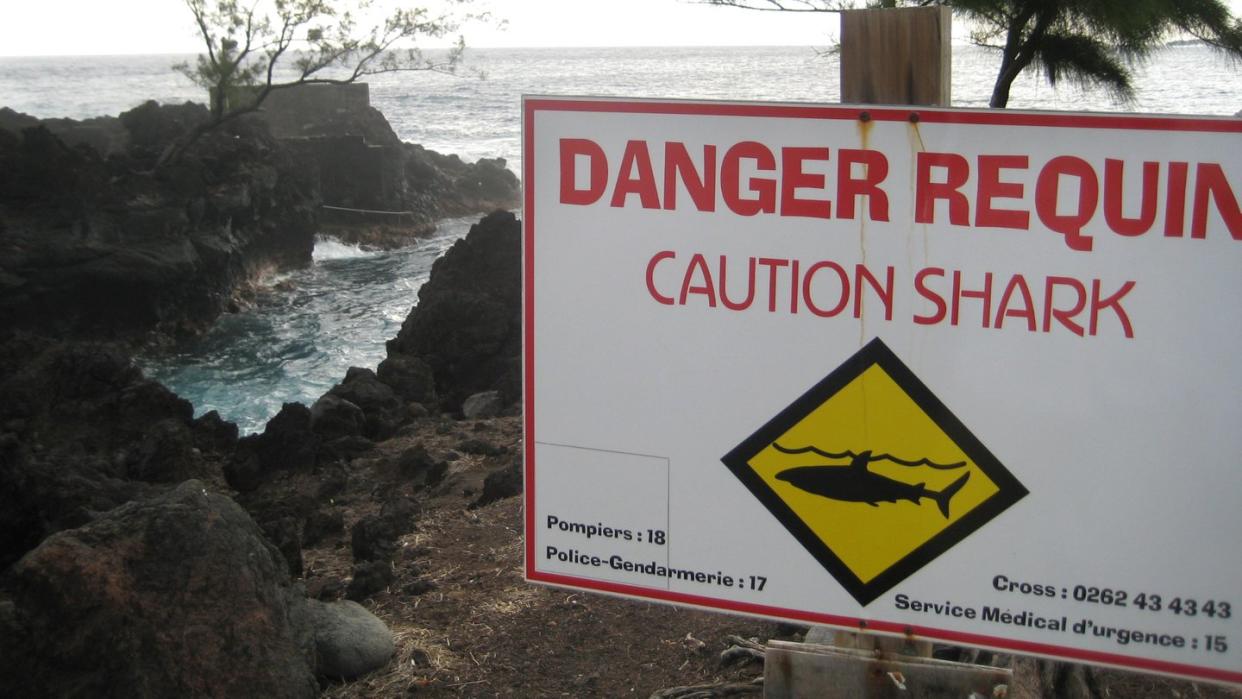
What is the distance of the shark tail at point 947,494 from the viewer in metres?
1.96

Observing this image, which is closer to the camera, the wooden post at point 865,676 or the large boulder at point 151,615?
the wooden post at point 865,676

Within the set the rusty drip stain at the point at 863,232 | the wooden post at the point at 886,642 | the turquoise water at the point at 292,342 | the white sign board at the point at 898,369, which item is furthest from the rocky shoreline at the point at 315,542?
the turquoise water at the point at 292,342

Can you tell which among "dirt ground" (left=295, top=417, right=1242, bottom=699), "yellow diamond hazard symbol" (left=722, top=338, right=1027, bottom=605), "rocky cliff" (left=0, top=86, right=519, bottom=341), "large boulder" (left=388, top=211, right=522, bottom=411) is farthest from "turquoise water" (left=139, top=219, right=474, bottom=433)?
"yellow diamond hazard symbol" (left=722, top=338, right=1027, bottom=605)

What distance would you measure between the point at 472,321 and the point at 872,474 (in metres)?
12.2

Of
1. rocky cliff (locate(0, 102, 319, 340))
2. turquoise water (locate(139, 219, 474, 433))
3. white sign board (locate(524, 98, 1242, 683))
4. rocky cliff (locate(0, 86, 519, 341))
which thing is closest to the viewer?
white sign board (locate(524, 98, 1242, 683))

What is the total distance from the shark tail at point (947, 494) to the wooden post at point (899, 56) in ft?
2.01

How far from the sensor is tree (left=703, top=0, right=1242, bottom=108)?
1105 cm

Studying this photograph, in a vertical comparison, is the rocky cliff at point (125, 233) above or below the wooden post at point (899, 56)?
below

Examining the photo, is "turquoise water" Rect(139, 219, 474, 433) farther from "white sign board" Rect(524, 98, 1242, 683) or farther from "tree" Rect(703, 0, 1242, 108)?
"white sign board" Rect(524, 98, 1242, 683)

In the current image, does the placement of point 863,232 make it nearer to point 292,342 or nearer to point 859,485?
point 859,485

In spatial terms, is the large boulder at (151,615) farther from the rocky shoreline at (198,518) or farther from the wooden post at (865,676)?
the wooden post at (865,676)

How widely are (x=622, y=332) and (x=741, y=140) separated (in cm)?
39

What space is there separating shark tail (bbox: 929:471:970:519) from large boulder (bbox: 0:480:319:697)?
2.31 metres

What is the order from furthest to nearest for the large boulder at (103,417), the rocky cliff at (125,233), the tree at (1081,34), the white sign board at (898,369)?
the rocky cliff at (125,233)
the tree at (1081,34)
the large boulder at (103,417)
the white sign board at (898,369)
